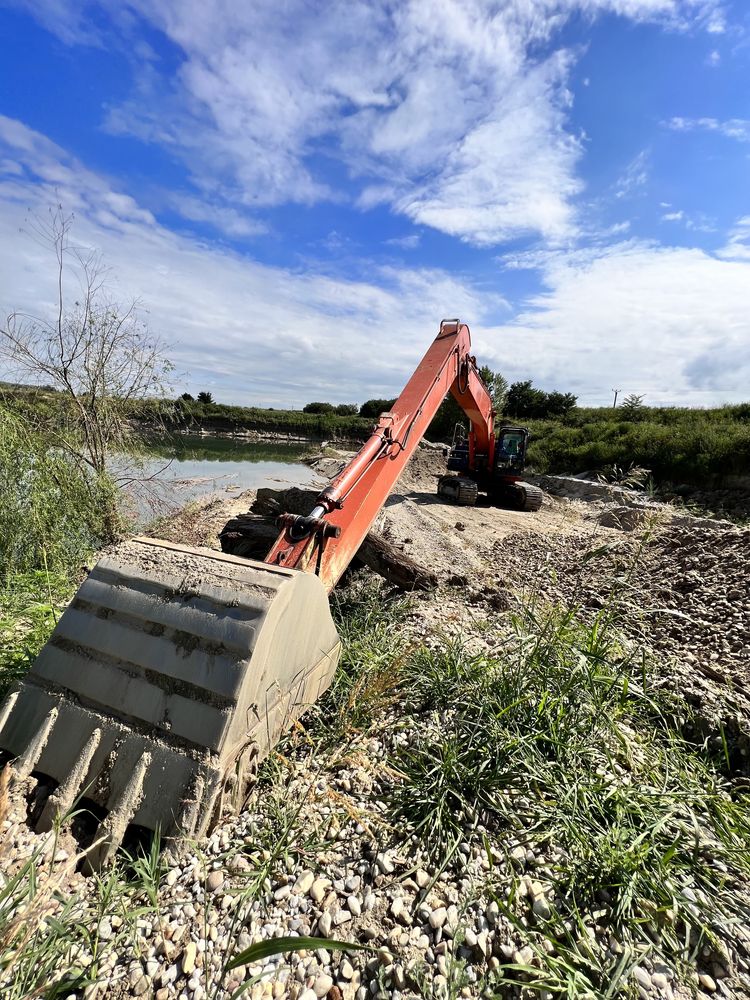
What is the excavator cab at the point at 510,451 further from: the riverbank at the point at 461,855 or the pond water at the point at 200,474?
the riverbank at the point at 461,855

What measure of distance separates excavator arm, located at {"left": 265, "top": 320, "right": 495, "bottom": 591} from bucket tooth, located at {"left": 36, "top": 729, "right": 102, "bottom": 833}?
117 cm

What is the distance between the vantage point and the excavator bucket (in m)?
1.72

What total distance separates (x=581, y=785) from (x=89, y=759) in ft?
6.83

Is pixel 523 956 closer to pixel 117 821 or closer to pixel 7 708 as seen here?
pixel 117 821

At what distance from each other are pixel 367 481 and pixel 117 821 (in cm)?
252

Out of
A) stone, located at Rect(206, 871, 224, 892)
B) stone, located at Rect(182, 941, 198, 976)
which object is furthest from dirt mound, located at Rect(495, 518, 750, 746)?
stone, located at Rect(182, 941, 198, 976)

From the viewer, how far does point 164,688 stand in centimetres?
185

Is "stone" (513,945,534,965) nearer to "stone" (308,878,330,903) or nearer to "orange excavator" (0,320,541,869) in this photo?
"stone" (308,878,330,903)

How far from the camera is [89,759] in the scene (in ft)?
5.97

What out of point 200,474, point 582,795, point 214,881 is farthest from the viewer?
point 200,474

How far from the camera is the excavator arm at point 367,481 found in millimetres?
2832

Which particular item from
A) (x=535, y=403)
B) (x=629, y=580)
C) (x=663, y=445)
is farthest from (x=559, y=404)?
(x=629, y=580)

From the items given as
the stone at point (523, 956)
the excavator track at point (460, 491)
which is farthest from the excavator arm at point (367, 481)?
A: the excavator track at point (460, 491)

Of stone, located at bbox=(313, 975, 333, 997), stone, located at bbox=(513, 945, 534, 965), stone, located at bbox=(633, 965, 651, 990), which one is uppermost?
stone, located at bbox=(513, 945, 534, 965)
